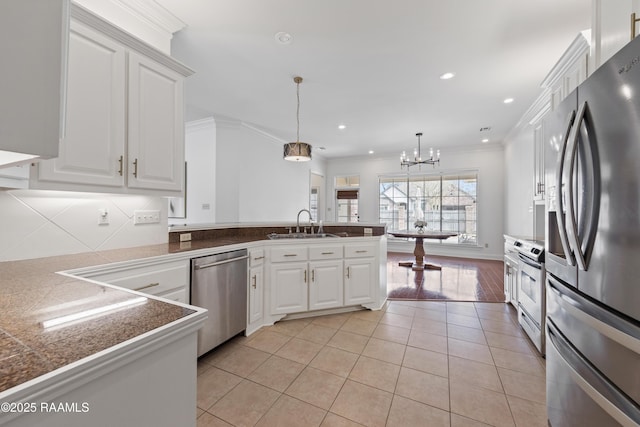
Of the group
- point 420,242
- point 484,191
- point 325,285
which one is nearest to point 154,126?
point 325,285

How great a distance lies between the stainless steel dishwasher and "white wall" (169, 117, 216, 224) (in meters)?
2.77

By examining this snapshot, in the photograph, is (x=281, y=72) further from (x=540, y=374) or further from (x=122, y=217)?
(x=540, y=374)

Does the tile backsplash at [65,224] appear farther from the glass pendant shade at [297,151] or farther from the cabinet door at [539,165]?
the cabinet door at [539,165]

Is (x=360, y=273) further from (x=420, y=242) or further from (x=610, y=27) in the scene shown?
(x=420, y=242)

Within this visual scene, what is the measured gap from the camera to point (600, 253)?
0.94 m

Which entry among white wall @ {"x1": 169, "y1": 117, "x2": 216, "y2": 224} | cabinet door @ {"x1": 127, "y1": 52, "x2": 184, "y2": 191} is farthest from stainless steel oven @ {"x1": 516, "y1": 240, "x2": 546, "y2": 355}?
white wall @ {"x1": 169, "y1": 117, "x2": 216, "y2": 224}

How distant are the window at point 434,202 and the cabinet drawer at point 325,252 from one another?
374 cm

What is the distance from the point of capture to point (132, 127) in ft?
6.07

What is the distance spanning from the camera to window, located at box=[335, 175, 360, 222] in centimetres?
820

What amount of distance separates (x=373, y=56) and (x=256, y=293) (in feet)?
9.07

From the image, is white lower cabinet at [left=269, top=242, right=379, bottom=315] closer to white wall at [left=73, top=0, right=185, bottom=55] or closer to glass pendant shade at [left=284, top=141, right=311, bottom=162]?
glass pendant shade at [left=284, top=141, right=311, bottom=162]

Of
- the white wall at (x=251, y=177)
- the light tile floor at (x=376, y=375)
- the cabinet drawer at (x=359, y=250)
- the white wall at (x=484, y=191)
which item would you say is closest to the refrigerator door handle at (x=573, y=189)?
the light tile floor at (x=376, y=375)

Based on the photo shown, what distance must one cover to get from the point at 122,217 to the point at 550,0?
3748 mm

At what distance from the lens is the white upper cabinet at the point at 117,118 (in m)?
1.56
